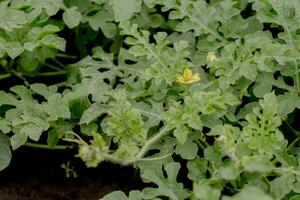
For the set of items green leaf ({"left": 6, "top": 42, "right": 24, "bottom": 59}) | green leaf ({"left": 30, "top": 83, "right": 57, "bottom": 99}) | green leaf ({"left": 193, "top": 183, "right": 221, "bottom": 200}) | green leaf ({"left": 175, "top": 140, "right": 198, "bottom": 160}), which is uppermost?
green leaf ({"left": 193, "top": 183, "right": 221, "bottom": 200})

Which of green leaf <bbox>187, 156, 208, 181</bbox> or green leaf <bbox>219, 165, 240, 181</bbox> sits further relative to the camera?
green leaf <bbox>187, 156, 208, 181</bbox>

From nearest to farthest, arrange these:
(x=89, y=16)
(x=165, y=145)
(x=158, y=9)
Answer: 1. (x=165, y=145)
2. (x=89, y=16)
3. (x=158, y=9)

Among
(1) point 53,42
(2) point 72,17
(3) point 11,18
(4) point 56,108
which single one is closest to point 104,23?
(2) point 72,17

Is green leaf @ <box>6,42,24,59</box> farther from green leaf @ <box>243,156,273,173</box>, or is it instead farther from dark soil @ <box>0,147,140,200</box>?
green leaf @ <box>243,156,273,173</box>

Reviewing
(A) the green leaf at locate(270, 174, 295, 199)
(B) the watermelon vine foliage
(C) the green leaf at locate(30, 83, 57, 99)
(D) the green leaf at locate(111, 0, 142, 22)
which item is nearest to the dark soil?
(B) the watermelon vine foliage

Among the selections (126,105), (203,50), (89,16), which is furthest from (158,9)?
(126,105)

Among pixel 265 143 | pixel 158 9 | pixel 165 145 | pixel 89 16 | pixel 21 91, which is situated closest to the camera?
pixel 265 143

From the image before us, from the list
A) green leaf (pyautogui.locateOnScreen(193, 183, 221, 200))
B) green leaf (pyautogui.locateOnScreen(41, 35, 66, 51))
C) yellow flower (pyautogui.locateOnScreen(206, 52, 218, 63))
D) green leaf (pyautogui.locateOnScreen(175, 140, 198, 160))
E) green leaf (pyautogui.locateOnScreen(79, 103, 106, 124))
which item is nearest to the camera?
green leaf (pyautogui.locateOnScreen(193, 183, 221, 200))

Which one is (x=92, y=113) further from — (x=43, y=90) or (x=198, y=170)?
(x=198, y=170)

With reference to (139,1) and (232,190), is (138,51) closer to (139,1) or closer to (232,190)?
(139,1)
